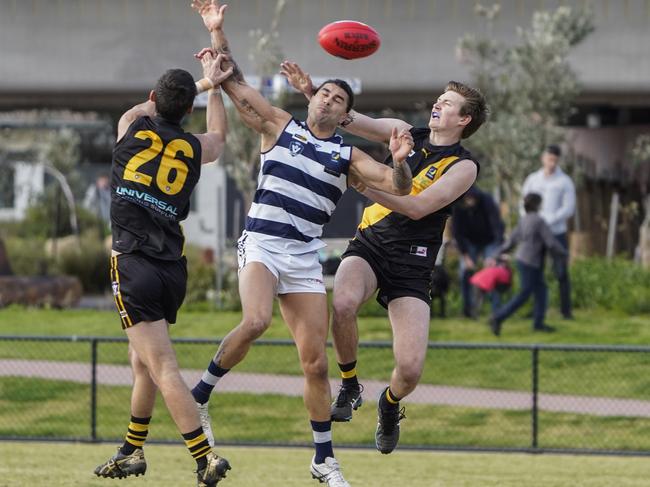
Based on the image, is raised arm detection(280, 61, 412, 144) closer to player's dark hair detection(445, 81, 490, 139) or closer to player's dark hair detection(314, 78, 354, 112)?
player's dark hair detection(314, 78, 354, 112)

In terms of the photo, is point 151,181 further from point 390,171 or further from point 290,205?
point 390,171

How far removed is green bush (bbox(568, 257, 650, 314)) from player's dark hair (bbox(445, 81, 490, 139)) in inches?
387

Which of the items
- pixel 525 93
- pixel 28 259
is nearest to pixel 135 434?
pixel 525 93

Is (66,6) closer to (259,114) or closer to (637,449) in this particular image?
(637,449)

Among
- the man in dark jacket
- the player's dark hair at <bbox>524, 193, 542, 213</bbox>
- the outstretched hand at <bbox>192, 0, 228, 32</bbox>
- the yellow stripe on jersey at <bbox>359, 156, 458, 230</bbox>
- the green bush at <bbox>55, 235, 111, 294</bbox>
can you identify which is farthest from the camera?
the green bush at <bbox>55, 235, 111, 294</bbox>

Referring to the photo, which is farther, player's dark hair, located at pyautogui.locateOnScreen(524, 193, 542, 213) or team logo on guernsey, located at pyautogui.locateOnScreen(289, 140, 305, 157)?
player's dark hair, located at pyautogui.locateOnScreen(524, 193, 542, 213)

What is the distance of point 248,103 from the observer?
9320 mm

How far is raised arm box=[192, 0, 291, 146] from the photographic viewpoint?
366 inches

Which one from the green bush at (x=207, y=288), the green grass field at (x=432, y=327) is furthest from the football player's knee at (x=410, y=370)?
the green bush at (x=207, y=288)

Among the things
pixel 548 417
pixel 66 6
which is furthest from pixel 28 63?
pixel 548 417

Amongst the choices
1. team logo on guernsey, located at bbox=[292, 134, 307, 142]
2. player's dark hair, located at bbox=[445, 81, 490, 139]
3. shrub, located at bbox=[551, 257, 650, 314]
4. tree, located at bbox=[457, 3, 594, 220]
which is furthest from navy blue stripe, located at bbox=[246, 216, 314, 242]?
tree, located at bbox=[457, 3, 594, 220]

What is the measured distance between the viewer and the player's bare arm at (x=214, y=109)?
919 cm

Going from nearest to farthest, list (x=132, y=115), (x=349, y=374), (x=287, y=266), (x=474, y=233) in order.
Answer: (x=132, y=115) < (x=287, y=266) < (x=349, y=374) < (x=474, y=233)

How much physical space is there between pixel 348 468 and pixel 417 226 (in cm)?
381
